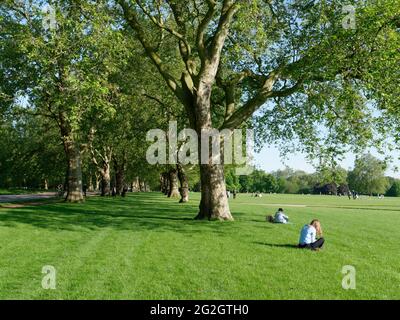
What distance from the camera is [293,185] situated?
7264 inches

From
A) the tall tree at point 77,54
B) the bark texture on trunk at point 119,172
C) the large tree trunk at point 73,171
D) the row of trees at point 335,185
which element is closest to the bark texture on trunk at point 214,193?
the tall tree at point 77,54

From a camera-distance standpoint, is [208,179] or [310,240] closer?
[310,240]

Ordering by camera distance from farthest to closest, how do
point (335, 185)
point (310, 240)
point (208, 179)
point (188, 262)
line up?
point (335, 185)
point (208, 179)
point (310, 240)
point (188, 262)

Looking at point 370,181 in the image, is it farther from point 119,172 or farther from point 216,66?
point 216,66

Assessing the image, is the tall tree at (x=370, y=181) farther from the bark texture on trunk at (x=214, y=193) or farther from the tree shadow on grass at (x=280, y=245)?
the tree shadow on grass at (x=280, y=245)

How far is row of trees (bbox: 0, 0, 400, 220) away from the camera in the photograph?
1947 centimetres

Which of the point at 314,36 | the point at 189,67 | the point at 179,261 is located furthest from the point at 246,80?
the point at 179,261

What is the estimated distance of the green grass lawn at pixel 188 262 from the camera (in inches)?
367

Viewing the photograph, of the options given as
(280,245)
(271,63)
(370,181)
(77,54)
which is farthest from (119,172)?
(370,181)

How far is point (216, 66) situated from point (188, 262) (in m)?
14.7

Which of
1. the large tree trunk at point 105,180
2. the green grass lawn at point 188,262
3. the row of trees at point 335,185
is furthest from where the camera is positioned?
the row of trees at point 335,185

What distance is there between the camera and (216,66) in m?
24.6

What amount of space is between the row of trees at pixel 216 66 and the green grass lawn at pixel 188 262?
204 inches

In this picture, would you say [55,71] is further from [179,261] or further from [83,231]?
[179,261]
